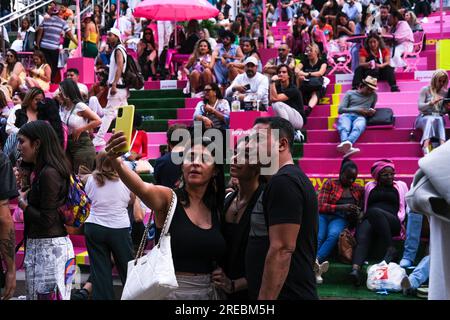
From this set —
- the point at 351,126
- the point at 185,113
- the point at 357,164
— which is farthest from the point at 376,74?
the point at 185,113

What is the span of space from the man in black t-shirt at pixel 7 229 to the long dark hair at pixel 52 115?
15.2ft

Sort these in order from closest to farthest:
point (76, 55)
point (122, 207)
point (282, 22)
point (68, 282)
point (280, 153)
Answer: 1. point (280, 153)
2. point (68, 282)
3. point (122, 207)
4. point (76, 55)
5. point (282, 22)

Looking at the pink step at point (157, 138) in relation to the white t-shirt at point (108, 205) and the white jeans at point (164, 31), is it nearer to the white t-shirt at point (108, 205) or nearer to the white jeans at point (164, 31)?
the white t-shirt at point (108, 205)

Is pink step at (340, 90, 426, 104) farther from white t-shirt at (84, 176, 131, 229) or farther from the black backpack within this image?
white t-shirt at (84, 176, 131, 229)

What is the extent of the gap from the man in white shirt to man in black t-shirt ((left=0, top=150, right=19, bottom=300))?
7213mm

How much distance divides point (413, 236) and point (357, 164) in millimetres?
2349

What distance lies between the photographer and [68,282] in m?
5.76

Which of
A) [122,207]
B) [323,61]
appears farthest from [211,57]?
[122,207]

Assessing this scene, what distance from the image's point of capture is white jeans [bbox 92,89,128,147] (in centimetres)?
1156

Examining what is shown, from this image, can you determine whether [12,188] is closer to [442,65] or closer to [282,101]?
[282,101]

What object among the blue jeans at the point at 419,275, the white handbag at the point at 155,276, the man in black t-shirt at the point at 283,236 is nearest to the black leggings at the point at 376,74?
the blue jeans at the point at 419,275
